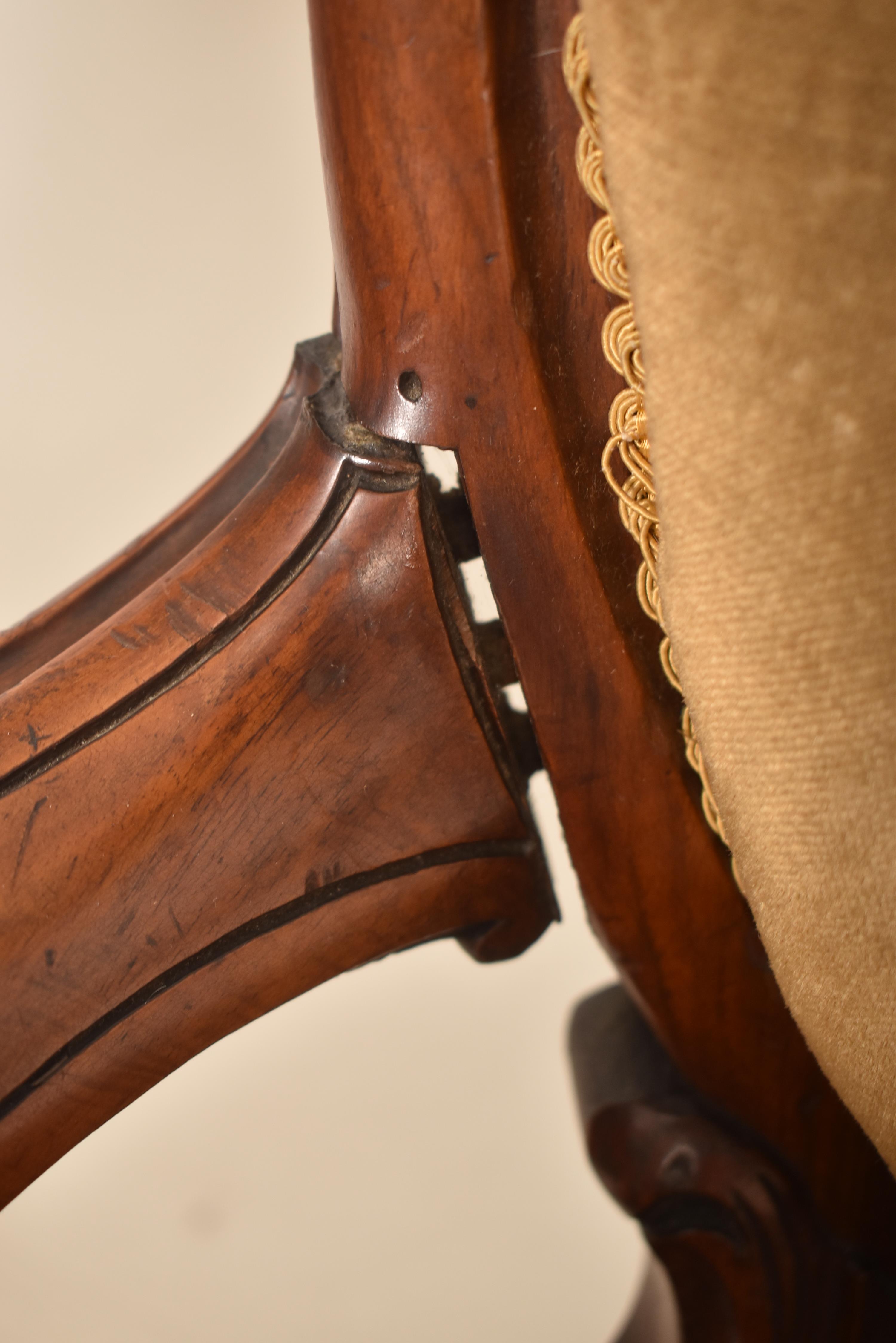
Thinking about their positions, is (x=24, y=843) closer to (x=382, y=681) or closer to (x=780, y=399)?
(x=382, y=681)

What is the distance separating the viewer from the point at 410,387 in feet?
0.99

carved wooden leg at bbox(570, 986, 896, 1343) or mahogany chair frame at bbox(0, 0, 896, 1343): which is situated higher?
mahogany chair frame at bbox(0, 0, 896, 1343)

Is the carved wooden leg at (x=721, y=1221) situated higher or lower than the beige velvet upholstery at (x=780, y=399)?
lower

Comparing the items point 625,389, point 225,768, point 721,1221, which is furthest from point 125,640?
point 721,1221

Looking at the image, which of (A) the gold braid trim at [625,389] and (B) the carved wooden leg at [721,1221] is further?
(B) the carved wooden leg at [721,1221]

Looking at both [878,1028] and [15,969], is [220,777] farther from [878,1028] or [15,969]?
[878,1028]

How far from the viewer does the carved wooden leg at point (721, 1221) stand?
40cm

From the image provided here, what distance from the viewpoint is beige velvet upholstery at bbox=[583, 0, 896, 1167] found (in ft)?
0.75

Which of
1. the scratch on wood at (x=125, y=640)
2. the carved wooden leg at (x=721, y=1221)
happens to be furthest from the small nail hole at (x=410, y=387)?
the carved wooden leg at (x=721, y=1221)

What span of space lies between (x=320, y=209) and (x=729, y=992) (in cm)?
69

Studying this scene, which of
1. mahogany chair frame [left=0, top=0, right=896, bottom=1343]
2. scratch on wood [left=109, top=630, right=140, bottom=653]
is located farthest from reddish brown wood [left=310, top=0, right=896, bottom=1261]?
scratch on wood [left=109, top=630, right=140, bottom=653]

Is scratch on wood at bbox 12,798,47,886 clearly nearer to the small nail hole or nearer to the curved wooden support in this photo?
the curved wooden support

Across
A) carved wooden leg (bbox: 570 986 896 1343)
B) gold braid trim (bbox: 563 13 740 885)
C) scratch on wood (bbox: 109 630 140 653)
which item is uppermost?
gold braid trim (bbox: 563 13 740 885)

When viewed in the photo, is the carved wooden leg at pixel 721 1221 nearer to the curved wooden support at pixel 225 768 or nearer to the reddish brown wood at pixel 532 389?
the reddish brown wood at pixel 532 389
